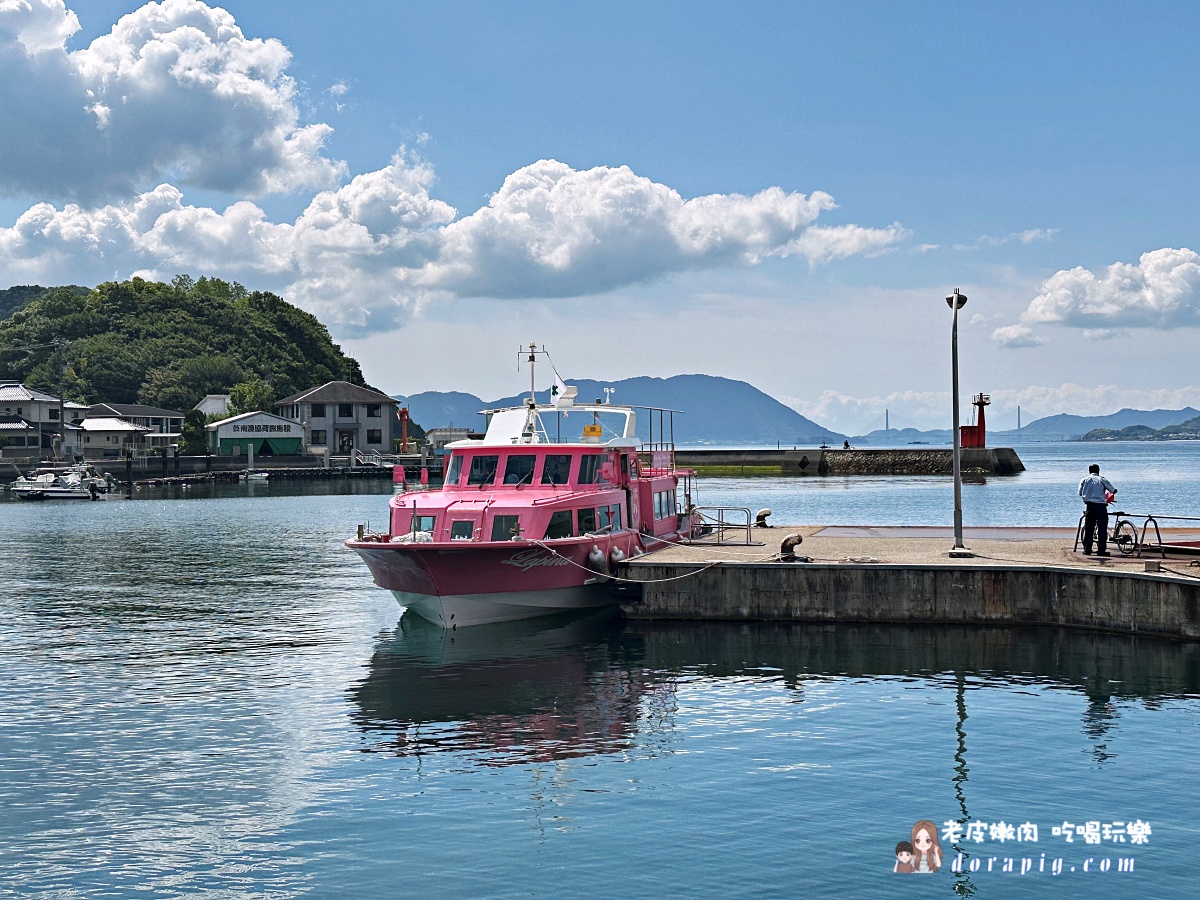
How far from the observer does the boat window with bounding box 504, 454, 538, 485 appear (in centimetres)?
3219

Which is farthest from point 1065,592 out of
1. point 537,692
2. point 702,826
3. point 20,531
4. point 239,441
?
point 239,441

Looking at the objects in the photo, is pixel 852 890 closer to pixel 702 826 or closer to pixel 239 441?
pixel 702 826

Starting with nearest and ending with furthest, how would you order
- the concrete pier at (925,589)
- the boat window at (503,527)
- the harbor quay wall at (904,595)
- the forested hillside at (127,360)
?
the concrete pier at (925,589)
the harbor quay wall at (904,595)
the boat window at (503,527)
the forested hillside at (127,360)

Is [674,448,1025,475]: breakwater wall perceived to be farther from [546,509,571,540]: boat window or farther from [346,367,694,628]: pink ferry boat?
[546,509,571,540]: boat window

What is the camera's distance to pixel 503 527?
29453mm

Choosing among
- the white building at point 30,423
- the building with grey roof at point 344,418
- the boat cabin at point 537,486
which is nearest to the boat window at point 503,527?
the boat cabin at point 537,486

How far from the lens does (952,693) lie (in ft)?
75.7

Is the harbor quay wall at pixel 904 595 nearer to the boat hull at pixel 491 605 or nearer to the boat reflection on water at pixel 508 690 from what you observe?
the boat hull at pixel 491 605

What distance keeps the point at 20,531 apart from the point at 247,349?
133850mm

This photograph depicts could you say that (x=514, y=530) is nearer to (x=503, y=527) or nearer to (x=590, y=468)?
(x=503, y=527)

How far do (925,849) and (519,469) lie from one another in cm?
1968

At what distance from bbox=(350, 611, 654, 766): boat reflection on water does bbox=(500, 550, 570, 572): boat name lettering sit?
6.62 ft

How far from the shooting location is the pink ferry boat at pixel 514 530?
1134 inches

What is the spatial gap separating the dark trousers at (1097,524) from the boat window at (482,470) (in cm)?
1655
